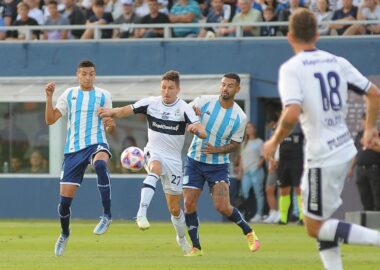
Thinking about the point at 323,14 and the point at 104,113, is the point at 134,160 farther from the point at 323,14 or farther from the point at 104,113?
the point at 323,14

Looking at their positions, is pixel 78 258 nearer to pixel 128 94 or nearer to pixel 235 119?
pixel 235 119

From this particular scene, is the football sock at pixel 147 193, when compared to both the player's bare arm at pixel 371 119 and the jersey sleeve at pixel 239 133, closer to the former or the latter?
the jersey sleeve at pixel 239 133

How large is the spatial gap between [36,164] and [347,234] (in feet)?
61.1

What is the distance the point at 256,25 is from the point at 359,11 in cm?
207

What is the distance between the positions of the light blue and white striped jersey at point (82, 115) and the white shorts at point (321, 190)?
6.08 meters

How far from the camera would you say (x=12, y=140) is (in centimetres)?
2856

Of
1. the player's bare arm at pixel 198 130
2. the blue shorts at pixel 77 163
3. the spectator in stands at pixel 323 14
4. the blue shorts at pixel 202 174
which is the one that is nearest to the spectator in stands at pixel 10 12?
the spectator in stands at pixel 323 14

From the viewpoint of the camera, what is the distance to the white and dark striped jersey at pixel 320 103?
33.9ft

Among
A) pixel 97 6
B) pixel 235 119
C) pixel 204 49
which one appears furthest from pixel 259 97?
pixel 235 119

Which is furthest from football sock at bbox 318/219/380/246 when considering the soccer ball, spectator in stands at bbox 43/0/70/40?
spectator in stands at bbox 43/0/70/40

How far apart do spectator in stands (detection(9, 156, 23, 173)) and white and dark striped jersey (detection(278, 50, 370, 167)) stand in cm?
1851

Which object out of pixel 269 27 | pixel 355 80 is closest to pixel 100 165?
pixel 355 80

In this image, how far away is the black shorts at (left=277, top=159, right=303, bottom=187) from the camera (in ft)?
81.4

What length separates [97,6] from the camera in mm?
27766
